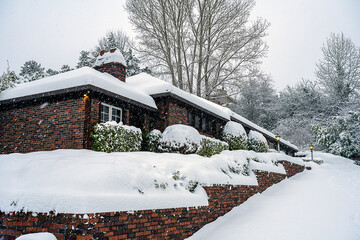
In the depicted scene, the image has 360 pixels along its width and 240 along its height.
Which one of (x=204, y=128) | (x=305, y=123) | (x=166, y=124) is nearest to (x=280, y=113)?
(x=305, y=123)

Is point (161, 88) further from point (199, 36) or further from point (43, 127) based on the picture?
point (199, 36)

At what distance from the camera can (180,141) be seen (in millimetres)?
9445

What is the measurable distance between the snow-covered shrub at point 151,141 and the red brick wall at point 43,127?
2.68 meters

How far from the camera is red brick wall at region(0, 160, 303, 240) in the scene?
12.0 ft

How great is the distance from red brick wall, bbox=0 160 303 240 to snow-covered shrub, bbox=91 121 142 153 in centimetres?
384

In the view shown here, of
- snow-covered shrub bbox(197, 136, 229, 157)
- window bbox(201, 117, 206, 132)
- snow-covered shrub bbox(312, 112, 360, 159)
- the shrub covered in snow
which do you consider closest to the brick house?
snow-covered shrub bbox(197, 136, 229, 157)

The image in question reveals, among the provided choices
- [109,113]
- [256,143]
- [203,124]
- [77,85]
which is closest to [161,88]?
[109,113]

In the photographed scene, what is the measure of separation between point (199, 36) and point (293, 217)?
1770 cm

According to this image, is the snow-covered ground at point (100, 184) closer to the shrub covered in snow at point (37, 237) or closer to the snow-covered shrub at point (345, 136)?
the shrub covered in snow at point (37, 237)

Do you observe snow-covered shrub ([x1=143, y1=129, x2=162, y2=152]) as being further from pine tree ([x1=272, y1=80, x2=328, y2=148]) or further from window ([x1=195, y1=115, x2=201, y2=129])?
pine tree ([x1=272, y1=80, x2=328, y2=148])

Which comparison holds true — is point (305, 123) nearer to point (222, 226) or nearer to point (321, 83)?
point (321, 83)

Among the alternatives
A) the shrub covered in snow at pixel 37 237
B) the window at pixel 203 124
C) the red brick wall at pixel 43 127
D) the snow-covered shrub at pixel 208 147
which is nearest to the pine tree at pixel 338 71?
the window at pixel 203 124

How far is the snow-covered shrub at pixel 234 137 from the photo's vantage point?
14286mm

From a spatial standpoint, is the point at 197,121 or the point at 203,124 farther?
the point at 203,124
